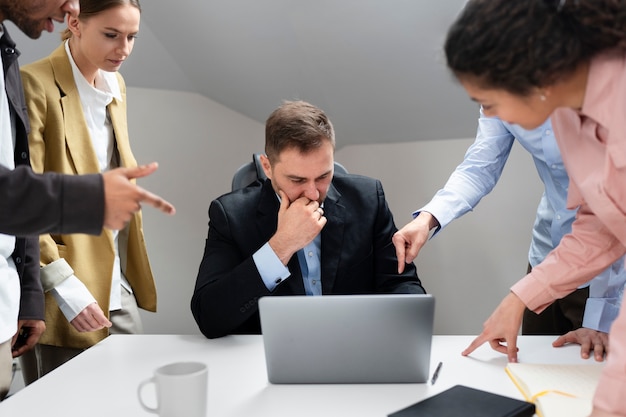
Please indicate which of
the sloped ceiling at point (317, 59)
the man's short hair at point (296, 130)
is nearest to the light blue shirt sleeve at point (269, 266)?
the man's short hair at point (296, 130)

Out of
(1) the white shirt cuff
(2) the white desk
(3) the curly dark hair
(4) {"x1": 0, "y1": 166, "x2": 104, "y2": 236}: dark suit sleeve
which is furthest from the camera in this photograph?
(1) the white shirt cuff

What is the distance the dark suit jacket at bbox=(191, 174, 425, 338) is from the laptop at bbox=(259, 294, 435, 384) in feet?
1.67

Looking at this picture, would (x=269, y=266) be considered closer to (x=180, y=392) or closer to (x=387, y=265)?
(x=387, y=265)

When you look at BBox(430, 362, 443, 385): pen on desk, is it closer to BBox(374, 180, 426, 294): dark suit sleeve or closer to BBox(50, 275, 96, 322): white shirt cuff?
BBox(374, 180, 426, 294): dark suit sleeve

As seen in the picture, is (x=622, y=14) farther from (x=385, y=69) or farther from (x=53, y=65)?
(x=385, y=69)

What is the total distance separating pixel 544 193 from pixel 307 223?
2.33 ft

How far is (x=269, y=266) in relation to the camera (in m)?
1.57

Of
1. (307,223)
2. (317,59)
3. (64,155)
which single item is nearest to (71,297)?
(64,155)

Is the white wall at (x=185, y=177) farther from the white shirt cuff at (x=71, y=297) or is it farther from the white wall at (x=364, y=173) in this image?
the white shirt cuff at (x=71, y=297)

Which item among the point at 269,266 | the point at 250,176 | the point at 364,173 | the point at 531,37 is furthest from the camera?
the point at 364,173

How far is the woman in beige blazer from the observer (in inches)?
68.2

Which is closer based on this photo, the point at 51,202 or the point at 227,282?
the point at 51,202

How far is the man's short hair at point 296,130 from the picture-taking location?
174cm

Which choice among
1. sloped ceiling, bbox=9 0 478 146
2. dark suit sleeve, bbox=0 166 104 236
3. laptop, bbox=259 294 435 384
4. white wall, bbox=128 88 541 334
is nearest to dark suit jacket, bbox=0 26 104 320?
dark suit sleeve, bbox=0 166 104 236
